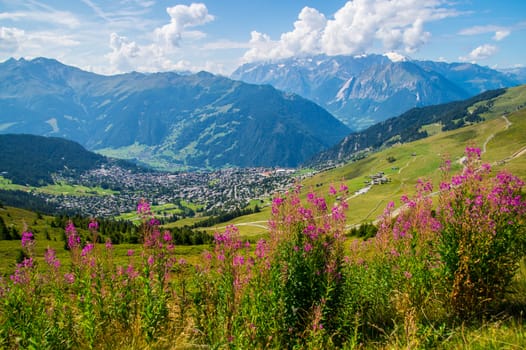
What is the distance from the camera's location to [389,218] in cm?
884

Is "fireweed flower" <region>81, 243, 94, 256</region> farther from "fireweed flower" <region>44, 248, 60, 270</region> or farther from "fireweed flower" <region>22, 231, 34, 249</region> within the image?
"fireweed flower" <region>22, 231, 34, 249</region>

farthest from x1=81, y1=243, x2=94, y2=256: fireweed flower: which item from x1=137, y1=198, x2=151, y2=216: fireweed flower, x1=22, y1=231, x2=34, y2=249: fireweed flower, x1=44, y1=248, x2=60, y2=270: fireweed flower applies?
x1=137, y1=198, x2=151, y2=216: fireweed flower

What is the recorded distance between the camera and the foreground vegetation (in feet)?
22.2

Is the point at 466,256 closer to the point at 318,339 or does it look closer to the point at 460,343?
the point at 460,343

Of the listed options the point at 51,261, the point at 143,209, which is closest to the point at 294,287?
the point at 143,209

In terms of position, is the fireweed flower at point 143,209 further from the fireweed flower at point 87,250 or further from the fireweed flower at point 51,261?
the fireweed flower at point 51,261

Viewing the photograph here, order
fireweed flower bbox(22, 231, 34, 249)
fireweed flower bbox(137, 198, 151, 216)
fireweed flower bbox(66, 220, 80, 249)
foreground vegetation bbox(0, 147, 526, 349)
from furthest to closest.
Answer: fireweed flower bbox(137, 198, 151, 216) < fireweed flower bbox(66, 220, 80, 249) < fireweed flower bbox(22, 231, 34, 249) < foreground vegetation bbox(0, 147, 526, 349)

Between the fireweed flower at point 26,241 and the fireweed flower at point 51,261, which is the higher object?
the fireweed flower at point 26,241

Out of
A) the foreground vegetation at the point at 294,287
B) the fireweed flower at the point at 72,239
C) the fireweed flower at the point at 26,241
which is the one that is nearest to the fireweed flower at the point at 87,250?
the foreground vegetation at the point at 294,287

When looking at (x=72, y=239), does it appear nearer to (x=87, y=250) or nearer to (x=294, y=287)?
(x=87, y=250)

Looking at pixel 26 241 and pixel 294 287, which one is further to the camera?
pixel 26 241

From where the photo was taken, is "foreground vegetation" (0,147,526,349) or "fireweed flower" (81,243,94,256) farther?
"fireweed flower" (81,243,94,256)

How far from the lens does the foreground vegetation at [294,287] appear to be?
22.2ft

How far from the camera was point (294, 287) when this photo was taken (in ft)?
23.6
